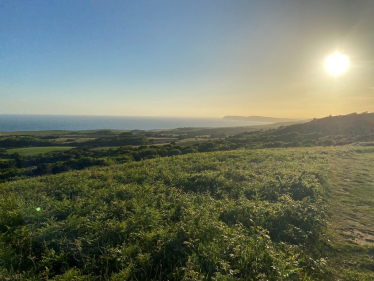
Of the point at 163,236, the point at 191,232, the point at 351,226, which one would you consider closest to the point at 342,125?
the point at 351,226

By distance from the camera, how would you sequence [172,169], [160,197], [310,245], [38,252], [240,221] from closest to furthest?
[38,252] < [310,245] < [240,221] < [160,197] < [172,169]

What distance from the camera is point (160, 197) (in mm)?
7512

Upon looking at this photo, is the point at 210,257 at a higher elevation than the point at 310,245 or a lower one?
higher

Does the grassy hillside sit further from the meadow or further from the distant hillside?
the distant hillside

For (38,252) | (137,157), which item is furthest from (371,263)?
(137,157)

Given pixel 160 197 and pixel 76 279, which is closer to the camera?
pixel 76 279

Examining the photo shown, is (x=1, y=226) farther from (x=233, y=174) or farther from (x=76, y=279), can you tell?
(x=233, y=174)

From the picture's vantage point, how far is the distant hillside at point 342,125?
4022 cm

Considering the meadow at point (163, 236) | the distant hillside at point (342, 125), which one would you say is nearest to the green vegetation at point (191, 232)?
the meadow at point (163, 236)

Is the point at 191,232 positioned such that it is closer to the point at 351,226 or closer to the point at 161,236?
the point at 161,236

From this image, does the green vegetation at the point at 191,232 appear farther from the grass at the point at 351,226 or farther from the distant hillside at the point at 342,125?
the distant hillside at the point at 342,125

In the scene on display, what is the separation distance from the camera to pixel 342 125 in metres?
43.6

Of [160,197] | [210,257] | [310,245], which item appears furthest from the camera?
[160,197]

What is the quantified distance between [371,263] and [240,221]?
3058 millimetres
